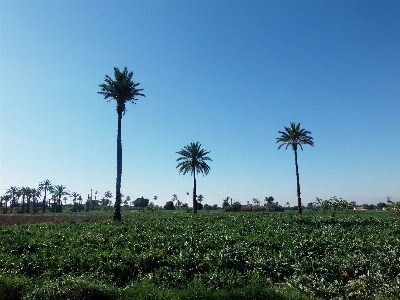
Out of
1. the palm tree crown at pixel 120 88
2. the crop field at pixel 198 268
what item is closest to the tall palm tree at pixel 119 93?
the palm tree crown at pixel 120 88

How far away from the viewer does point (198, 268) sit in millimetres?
10578

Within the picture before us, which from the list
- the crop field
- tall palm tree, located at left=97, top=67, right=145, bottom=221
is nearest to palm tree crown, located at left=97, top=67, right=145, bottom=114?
tall palm tree, located at left=97, top=67, right=145, bottom=221

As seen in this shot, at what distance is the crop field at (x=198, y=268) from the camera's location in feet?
25.5

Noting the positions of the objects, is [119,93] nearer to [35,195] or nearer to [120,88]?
[120,88]

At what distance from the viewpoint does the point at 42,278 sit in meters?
9.86

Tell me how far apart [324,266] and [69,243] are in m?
11.3

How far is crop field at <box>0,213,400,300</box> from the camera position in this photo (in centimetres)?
779

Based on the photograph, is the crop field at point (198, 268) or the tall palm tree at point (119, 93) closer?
the crop field at point (198, 268)

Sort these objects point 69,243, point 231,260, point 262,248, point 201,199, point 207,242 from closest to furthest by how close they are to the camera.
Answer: point 231,260 → point 262,248 → point 207,242 → point 69,243 → point 201,199

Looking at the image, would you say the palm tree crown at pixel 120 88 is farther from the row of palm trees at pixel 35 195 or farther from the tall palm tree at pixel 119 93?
the row of palm trees at pixel 35 195

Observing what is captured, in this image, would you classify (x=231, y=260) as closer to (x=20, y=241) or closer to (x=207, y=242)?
(x=207, y=242)

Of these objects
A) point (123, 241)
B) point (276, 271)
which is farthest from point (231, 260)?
point (123, 241)

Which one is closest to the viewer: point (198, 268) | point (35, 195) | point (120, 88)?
point (198, 268)

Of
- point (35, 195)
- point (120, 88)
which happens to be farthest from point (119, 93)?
point (35, 195)
